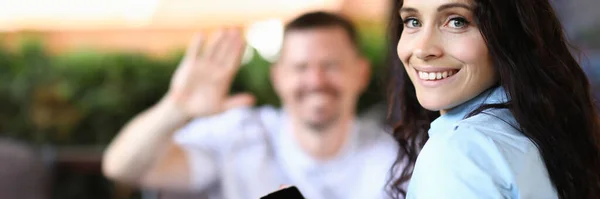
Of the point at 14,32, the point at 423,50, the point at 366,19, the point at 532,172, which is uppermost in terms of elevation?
the point at 14,32

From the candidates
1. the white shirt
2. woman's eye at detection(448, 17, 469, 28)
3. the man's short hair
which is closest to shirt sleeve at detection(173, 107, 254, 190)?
the white shirt

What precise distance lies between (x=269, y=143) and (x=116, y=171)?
402 millimetres

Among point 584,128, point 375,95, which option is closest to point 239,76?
point 375,95

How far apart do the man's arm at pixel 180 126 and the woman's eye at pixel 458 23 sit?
1321mm

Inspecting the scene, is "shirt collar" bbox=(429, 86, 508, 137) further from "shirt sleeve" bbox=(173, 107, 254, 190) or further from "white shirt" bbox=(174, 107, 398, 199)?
"shirt sleeve" bbox=(173, 107, 254, 190)

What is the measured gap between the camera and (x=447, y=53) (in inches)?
34.5

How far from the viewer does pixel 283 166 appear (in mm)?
2102

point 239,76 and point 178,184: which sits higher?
point 239,76

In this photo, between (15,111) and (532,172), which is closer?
(532,172)

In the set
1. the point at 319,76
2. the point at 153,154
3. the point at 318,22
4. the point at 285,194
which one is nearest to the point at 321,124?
the point at 319,76

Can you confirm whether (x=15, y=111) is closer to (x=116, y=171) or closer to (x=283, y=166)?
(x=116, y=171)

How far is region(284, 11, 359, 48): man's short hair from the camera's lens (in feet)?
7.00

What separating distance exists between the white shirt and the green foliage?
0.86m

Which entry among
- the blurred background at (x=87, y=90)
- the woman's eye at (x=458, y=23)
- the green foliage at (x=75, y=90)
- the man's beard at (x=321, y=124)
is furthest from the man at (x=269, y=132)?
the woman's eye at (x=458, y=23)
